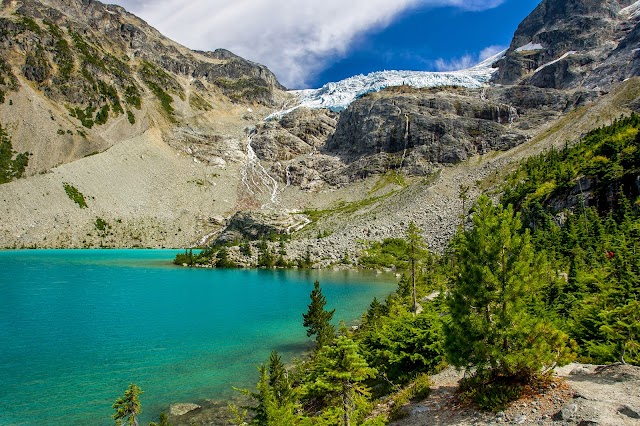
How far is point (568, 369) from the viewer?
1639cm

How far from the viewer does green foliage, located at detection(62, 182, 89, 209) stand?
5738 inches

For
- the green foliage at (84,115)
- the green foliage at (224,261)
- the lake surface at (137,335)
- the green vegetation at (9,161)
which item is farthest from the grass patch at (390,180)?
the green vegetation at (9,161)

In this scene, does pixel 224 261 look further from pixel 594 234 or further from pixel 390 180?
pixel 390 180

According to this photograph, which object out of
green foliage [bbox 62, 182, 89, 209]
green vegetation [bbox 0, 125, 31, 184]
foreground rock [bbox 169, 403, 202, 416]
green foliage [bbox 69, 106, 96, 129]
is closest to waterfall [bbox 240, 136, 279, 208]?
green foliage [bbox 62, 182, 89, 209]

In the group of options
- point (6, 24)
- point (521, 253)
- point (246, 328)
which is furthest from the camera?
point (6, 24)

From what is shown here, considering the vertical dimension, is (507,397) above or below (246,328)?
above

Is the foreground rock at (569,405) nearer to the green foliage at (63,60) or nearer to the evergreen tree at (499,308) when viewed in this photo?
the evergreen tree at (499,308)

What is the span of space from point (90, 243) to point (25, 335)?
120784 millimetres

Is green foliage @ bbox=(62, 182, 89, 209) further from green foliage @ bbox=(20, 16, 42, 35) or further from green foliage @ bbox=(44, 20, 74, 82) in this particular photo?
green foliage @ bbox=(20, 16, 42, 35)

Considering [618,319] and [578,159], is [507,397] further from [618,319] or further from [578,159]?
[578,159]

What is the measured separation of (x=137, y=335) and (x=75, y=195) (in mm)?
132321

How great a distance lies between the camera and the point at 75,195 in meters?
147

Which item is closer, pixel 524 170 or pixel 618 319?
pixel 618 319

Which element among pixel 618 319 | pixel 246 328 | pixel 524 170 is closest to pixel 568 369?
pixel 618 319
